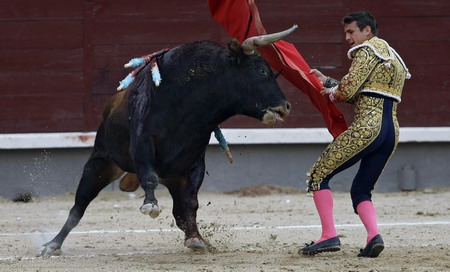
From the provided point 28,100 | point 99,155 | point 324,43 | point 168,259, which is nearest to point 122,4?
point 28,100

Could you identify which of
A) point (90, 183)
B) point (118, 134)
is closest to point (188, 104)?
point (118, 134)

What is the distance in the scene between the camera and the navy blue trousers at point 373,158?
553 centimetres

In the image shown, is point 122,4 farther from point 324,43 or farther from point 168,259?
point 168,259

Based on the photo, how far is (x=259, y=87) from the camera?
5.71 m

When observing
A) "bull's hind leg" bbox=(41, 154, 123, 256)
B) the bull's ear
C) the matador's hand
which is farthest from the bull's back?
the matador's hand

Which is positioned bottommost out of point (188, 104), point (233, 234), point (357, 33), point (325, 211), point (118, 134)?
point (233, 234)

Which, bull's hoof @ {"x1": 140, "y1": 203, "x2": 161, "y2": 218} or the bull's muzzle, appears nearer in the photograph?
bull's hoof @ {"x1": 140, "y1": 203, "x2": 161, "y2": 218}

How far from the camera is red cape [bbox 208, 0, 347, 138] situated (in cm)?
588

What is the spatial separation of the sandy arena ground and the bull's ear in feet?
3.35

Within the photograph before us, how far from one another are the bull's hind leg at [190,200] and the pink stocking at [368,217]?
0.91 metres

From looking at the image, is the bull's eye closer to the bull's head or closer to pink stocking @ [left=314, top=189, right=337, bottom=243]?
the bull's head

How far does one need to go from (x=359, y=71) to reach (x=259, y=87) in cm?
55

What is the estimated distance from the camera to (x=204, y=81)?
580cm

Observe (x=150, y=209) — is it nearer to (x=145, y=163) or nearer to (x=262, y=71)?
(x=145, y=163)
